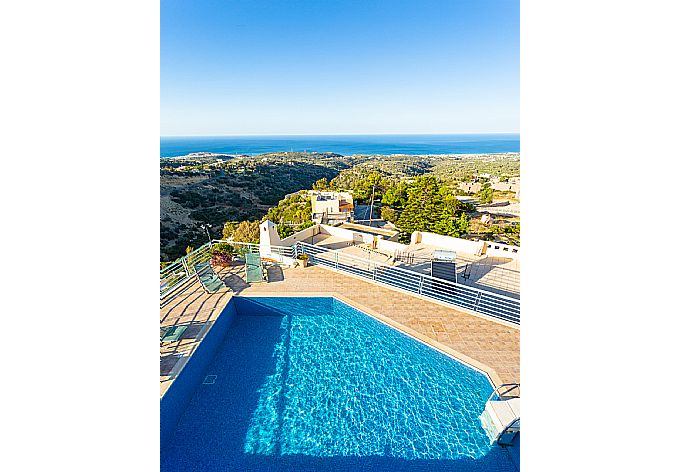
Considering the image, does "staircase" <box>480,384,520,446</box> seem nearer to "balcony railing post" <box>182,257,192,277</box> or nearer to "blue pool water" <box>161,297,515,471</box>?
"blue pool water" <box>161,297,515,471</box>

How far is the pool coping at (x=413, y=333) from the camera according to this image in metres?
4.02

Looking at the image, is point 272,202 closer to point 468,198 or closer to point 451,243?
point 468,198

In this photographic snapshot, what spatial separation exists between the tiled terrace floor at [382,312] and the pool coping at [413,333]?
0.19 feet

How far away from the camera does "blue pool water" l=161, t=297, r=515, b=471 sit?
128 inches

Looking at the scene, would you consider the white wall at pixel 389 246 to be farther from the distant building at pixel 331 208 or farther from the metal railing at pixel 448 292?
the distant building at pixel 331 208

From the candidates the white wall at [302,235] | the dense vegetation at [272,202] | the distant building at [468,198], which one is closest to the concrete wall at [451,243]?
the dense vegetation at [272,202]

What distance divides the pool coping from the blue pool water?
0.26ft

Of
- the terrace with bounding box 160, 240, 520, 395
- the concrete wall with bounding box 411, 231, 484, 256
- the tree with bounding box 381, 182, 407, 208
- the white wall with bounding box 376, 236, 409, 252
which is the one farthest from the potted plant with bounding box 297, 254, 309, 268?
the tree with bounding box 381, 182, 407, 208

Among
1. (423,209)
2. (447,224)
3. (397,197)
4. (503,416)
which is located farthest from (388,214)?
(503,416)

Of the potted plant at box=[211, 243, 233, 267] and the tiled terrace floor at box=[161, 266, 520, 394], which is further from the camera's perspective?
the potted plant at box=[211, 243, 233, 267]

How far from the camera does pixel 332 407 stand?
3.84m
